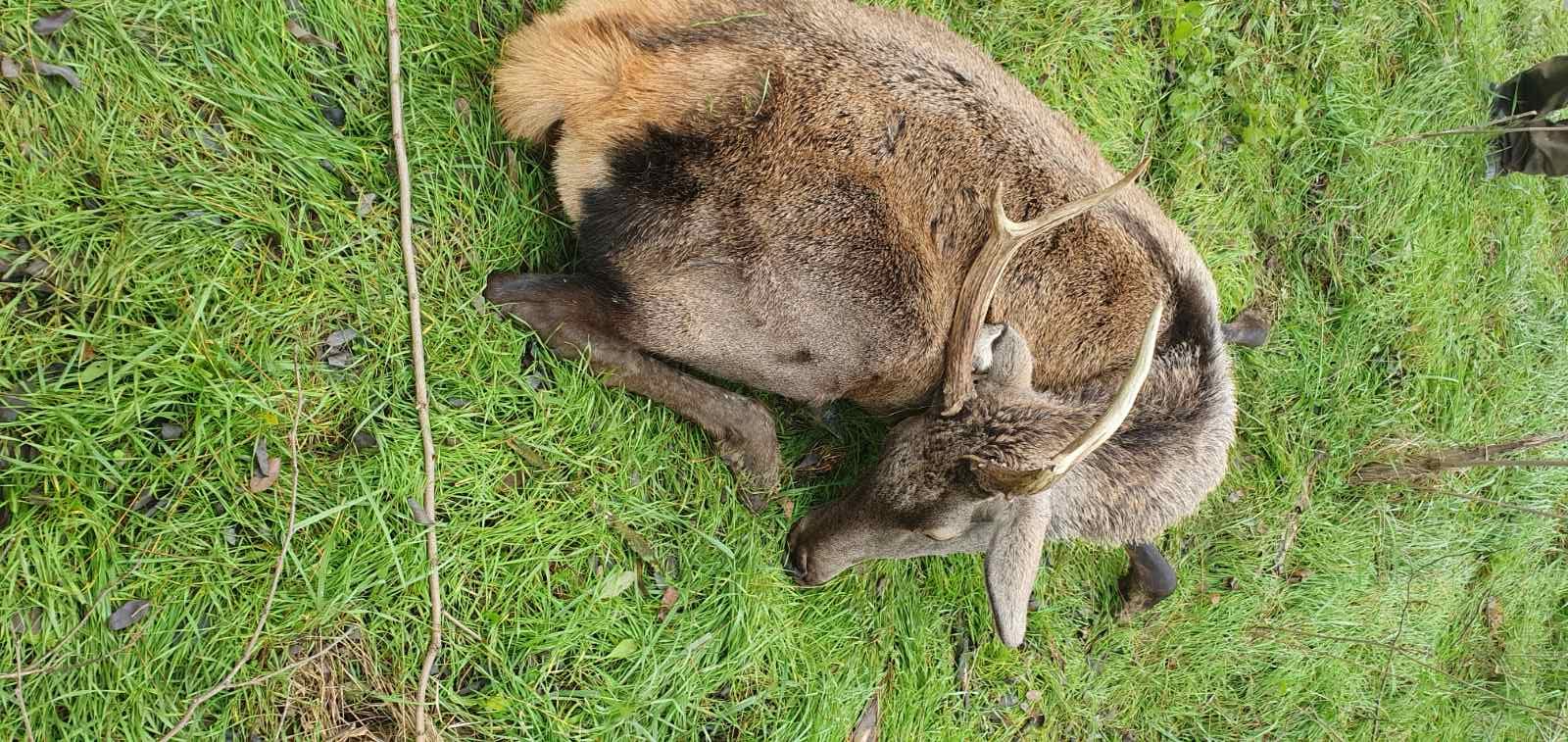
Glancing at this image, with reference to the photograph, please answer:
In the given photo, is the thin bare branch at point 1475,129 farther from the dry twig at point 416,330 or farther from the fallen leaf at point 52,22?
the fallen leaf at point 52,22

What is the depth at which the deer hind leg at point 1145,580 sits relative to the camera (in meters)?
4.55

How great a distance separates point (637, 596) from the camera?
3676mm

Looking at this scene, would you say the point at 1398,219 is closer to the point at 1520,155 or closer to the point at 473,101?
the point at 1520,155

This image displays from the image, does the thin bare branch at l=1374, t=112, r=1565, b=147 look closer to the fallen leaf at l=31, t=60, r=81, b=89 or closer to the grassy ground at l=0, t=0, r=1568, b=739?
the grassy ground at l=0, t=0, r=1568, b=739

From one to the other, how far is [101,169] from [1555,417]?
7835 mm

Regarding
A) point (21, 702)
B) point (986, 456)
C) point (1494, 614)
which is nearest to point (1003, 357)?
point (986, 456)

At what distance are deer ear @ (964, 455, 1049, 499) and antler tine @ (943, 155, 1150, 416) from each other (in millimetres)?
277

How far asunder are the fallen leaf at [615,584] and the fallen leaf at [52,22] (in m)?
2.52

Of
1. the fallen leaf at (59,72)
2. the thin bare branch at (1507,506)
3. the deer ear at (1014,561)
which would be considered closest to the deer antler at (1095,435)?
the deer ear at (1014,561)

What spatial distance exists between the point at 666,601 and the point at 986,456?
4.65 ft

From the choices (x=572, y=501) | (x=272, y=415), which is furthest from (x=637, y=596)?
(x=272, y=415)

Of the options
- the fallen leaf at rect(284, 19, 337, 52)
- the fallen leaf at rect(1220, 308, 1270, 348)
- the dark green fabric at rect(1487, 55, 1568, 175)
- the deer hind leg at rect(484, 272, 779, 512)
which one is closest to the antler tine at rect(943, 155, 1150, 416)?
the deer hind leg at rect(484, 272, 779, 512)

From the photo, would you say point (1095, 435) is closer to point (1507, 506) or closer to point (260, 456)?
point (260, 456)

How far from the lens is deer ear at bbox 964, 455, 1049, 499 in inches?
118
